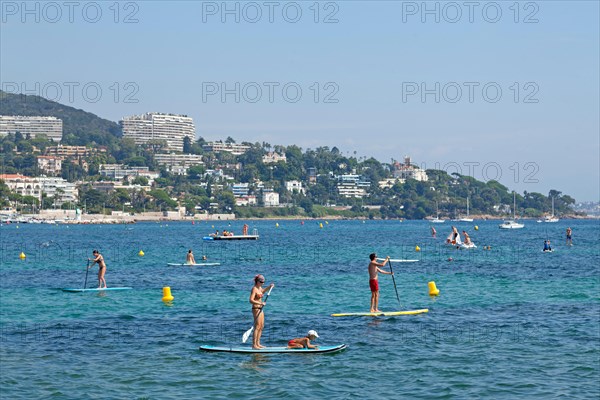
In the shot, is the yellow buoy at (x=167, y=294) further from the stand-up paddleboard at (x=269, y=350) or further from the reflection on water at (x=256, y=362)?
the reflection on water at (x=256, y=362)

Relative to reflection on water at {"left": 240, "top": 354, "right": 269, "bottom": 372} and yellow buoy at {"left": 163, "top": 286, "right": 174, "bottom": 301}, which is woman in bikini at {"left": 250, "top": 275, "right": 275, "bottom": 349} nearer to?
reflection on water at {"left": 240, "top": 354, "right": 269, "bottom": 372}

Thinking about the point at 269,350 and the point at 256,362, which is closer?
the point at 256,362

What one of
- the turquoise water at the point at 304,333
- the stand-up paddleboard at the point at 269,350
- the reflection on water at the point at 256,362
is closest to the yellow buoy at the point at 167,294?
the turquoise water at the point at 304,333

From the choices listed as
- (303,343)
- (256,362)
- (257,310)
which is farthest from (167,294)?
(256,362)

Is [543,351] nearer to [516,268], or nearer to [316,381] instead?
[316,381]

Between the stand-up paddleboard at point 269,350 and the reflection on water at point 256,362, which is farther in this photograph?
the stand-up paddleboard at point 269,350

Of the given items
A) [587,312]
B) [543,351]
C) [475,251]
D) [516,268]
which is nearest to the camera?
[543,351]

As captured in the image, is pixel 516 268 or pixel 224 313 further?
pixel 516 268

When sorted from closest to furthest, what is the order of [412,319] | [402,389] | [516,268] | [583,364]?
[402,389] → [583,364] → [412,319] → [516,268]

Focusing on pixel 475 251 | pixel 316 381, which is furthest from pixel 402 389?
pixel 475 251

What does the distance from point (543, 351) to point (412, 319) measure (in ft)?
25.1

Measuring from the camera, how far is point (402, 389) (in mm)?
22016

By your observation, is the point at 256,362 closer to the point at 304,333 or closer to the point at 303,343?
the point at 303,343

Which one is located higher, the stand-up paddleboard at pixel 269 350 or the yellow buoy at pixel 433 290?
the yellow buoy at pixel 433 290
